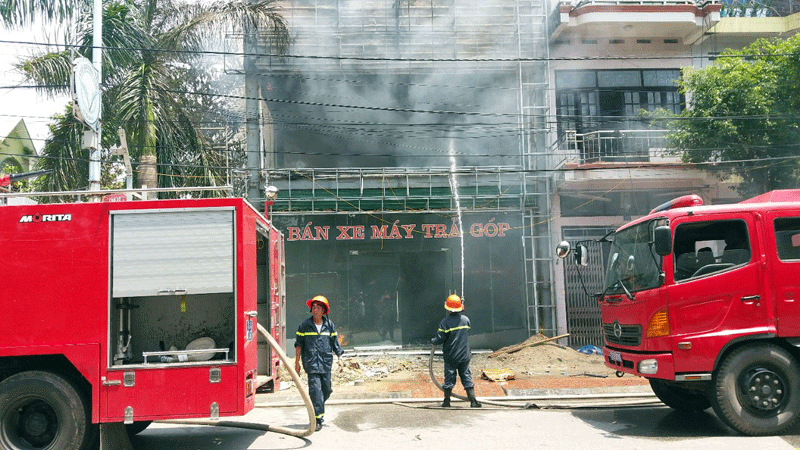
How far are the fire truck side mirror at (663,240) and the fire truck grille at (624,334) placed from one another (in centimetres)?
99

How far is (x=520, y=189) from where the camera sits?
1641cm

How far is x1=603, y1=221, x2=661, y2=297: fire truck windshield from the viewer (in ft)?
24.4

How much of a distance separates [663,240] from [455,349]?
3440mm

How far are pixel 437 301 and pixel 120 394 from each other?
35.5ft

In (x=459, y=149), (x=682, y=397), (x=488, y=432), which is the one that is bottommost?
(x=488, y=432)

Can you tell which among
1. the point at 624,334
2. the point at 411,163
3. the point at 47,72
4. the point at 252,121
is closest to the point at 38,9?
the point at 47,72

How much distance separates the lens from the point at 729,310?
23.3 ft

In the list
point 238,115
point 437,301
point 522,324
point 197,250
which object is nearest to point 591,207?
point 522,324

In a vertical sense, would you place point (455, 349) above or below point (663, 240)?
below

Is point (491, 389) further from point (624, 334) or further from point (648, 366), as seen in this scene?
point (648, 366)

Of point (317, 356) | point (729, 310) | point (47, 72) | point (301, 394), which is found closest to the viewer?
point (301, 394)

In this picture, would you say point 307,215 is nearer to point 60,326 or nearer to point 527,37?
point 527,37

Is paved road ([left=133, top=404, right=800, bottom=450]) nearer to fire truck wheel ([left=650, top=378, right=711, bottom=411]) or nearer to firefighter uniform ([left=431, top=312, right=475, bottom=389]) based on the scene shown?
fire truck wheel ([left=650, top=378, right=711, bottom=411])

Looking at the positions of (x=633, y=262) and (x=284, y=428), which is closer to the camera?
(x=284, y=428)
